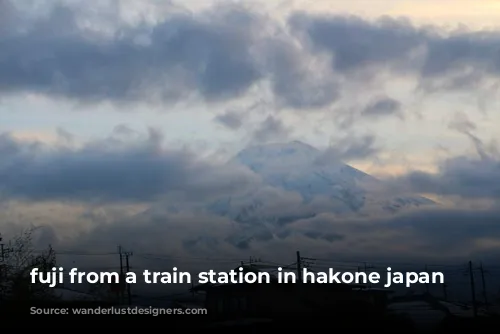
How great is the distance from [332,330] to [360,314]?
10.1 ft

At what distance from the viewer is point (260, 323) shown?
32.4 m

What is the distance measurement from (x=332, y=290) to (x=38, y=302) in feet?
60.7

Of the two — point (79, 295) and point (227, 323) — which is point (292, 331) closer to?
point (227, 323)

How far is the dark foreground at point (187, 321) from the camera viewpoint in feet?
92.8

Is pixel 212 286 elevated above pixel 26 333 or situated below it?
above

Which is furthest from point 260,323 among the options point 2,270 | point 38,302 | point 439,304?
point 439,304

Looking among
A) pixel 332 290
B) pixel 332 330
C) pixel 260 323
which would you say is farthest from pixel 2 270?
pixel 332 290

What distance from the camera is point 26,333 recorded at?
26719 millimetres

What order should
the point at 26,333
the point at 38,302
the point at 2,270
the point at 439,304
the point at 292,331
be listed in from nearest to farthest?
the point at 26,333 < the point at 38,302 < the point at 292,331 < the point at 2,270 < the point at 439,304

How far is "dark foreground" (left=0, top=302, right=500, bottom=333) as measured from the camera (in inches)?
1113

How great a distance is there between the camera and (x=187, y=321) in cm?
3394

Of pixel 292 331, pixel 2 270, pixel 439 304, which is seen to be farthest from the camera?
pixel 439 304

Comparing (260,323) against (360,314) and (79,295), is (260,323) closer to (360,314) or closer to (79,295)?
(360,314)

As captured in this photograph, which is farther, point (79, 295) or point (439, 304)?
point (439, 304)
